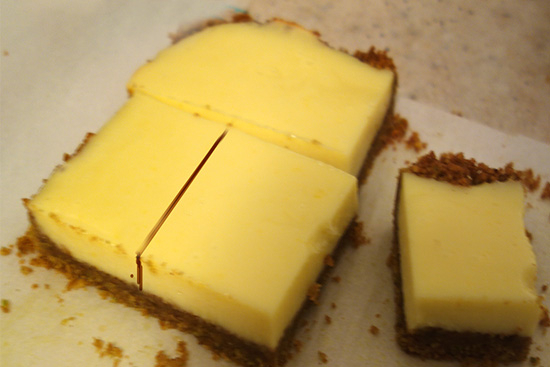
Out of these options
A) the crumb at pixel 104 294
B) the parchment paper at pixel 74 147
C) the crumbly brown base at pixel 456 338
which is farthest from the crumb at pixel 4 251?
the crumbly brown base at pixel 456 338

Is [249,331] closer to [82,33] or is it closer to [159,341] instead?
[159,341]

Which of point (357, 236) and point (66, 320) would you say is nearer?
point (66, 320)

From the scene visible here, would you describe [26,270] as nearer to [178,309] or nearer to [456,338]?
[178,309]

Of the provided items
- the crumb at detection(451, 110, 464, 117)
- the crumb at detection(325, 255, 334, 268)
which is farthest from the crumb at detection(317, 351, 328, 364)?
the crumb at detection(451, 110, 464, 117)

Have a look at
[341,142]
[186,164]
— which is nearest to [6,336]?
[186,164]

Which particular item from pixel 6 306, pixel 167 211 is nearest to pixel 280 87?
pixel 167 211
